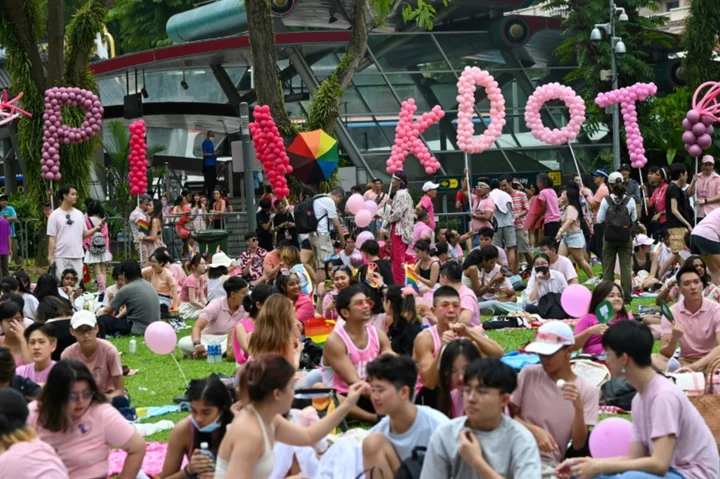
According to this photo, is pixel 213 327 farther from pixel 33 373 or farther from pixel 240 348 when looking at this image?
pixel 33 373

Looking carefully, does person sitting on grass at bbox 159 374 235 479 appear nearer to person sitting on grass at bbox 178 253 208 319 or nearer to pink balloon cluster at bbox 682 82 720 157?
person sitting on grass at bbox 178 253 208 319

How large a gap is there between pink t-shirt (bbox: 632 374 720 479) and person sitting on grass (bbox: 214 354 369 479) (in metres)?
1.72

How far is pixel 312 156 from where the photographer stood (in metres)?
21.4

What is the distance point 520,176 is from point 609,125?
3.96 metres

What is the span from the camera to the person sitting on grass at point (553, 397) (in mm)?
7031

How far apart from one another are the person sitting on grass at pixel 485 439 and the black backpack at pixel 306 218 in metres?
12.2

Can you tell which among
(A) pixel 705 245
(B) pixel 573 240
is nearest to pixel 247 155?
(B) pixel 573 240

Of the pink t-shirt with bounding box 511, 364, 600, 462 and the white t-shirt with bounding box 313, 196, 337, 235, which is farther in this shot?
the white t-shirt with bounding box 313, 196, 337, 235

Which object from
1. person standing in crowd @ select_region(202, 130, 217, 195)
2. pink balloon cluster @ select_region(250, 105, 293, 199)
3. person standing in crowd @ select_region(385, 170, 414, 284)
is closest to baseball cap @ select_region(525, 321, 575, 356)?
person standing in crowd @ select_region(385, 170, 414, 284)

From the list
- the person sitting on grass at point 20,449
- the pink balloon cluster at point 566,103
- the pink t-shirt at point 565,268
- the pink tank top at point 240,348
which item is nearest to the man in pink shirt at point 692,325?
the pink tank top at point 240,348

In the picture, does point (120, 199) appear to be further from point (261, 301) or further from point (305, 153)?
point (261, 301)

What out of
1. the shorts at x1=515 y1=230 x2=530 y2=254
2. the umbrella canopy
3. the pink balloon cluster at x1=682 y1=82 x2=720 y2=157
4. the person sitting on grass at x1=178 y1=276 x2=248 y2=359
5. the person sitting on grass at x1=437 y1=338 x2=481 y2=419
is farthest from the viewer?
the umbrella canopy

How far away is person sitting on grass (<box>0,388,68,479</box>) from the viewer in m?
5.82

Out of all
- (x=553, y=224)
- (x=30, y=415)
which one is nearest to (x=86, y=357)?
(x=30, y=415)
